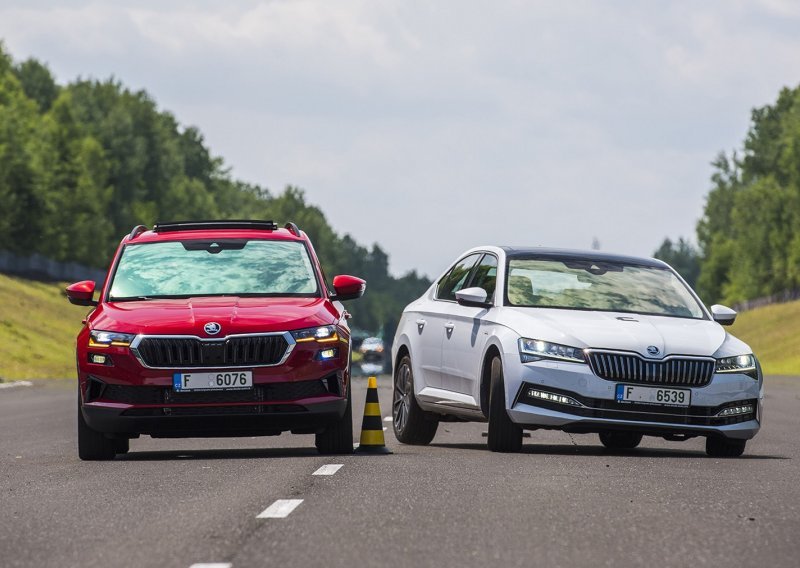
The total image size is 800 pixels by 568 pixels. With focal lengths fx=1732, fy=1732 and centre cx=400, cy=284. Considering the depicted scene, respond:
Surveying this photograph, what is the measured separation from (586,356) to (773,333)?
9100cm

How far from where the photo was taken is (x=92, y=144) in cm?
12150

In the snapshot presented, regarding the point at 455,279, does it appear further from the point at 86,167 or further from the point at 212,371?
the point at 86,167

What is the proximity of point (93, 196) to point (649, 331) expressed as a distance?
100m

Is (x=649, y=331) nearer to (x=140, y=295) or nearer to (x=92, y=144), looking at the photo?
(x=140, y=295)

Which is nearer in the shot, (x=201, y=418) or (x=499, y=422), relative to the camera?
(x=201, y=418)

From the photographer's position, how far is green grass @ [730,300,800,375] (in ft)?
277

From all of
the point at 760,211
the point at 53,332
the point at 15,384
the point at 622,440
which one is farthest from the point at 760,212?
the point at 622,440

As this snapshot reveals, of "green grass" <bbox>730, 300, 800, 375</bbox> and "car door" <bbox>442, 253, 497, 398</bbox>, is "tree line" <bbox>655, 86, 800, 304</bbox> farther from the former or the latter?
"car door" <bbox>442, 253, 497, 398</bbox>

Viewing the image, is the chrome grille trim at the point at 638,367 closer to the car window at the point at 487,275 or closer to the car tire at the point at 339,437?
the car window at the point at 487,275

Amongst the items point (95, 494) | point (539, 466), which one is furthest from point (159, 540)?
point (539, 466)

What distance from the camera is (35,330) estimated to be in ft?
254

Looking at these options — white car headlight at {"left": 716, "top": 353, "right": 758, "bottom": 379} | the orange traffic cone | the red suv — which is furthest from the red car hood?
white car headlight at {"left": 716, "top": 353, "right": 758, "bottom": 379}

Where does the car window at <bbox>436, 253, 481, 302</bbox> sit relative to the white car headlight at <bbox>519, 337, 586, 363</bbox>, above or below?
above

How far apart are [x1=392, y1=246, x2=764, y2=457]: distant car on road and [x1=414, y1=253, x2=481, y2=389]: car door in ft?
0.08
